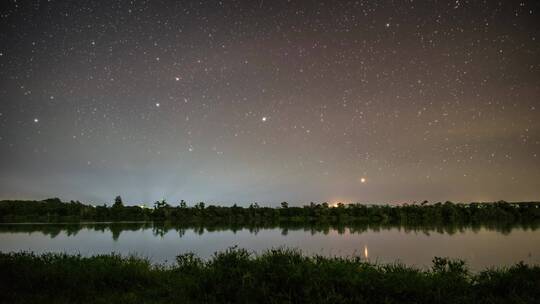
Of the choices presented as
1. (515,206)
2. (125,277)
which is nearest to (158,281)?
(125,277)

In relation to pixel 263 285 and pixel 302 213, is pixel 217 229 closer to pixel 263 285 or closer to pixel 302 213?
pixel 302 213

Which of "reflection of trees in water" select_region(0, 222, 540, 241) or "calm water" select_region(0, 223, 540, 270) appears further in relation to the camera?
"reflection of trees in water" select_region(0, 222, 540, 241)

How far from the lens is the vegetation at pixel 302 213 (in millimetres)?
128000

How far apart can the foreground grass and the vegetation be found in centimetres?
11249

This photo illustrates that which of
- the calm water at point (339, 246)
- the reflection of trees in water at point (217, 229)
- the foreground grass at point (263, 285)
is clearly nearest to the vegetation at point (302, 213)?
the reflection of trees in water at point (217, 229)

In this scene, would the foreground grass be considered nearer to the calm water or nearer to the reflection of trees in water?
the calm water

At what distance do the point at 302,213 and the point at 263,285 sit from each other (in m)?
143

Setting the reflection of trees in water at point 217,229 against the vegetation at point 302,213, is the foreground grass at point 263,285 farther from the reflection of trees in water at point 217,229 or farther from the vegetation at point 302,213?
the vegetation at point 302,213

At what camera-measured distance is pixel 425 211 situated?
137125 mm

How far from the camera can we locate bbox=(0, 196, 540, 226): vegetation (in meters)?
128

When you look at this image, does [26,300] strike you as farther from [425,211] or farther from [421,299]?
[425,211]

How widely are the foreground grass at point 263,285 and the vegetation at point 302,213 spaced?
369ft

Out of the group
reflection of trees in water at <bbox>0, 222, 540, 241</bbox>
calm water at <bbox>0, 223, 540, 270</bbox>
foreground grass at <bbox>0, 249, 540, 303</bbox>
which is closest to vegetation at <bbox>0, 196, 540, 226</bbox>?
reflection of trees in water at <bbox>0, 222, 540, 241</bbox>

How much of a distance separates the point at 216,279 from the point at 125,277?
372cm
